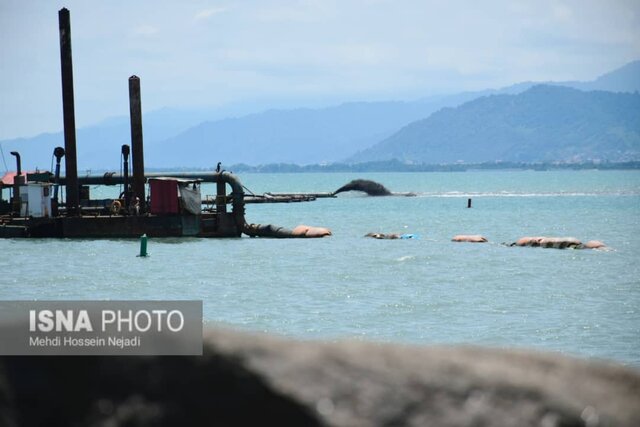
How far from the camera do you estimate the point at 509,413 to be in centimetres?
298

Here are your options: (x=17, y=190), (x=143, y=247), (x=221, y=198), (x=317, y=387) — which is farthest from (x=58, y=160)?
(x=317, y=387)

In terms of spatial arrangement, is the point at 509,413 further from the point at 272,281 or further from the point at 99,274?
the point at 99,274

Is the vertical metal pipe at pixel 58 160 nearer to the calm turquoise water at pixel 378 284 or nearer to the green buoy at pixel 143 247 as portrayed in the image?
the calm turquoise water at pixel 378 284

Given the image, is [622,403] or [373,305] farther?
[373,305]

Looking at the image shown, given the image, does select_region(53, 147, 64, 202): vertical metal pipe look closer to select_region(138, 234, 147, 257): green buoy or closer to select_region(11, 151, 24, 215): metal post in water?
select_region(11, 151, 24, 215): metal post in water


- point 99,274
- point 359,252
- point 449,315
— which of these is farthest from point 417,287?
point 359,252

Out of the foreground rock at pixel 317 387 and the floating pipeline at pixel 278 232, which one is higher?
the foreground rock at pixel 317 387

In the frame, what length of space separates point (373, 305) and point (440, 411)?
29.7 m

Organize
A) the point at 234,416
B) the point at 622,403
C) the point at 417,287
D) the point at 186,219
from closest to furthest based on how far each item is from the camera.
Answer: the point at 622,403 → the point at 234,416 → the point at 417,287 → the point at 186,219

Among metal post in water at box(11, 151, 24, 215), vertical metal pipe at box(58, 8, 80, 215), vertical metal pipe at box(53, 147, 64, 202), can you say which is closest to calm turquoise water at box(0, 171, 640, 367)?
metal post in water at box(11, 151, 24, 215)

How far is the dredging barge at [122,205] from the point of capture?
54.9 metres

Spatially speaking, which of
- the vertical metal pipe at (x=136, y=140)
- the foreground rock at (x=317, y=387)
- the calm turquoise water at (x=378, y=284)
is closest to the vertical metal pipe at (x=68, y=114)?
the calm turquoise water at (x=378, y=284)

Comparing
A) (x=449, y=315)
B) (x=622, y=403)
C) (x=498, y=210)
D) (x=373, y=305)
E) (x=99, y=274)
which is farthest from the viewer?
(x=498, y=210)

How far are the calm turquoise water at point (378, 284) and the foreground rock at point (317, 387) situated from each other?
13.4m
